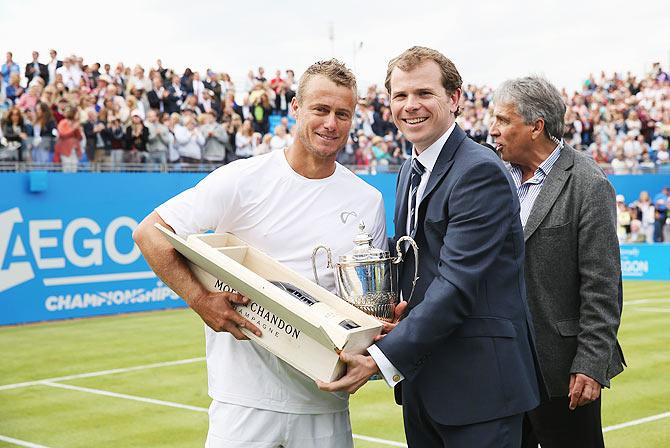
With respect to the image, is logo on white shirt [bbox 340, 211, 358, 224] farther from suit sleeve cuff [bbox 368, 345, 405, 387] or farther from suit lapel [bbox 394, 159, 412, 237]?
suit sleeve cuff [bbox 368, 345, 405, 387]

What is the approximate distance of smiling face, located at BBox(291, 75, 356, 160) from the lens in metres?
3.52

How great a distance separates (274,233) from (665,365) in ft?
26.0

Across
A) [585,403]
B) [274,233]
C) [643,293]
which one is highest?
[274,233]

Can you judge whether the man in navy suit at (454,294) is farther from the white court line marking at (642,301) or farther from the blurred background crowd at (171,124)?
the white court line marking at (642,301)

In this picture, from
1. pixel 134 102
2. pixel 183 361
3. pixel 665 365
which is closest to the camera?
pixel 665 365

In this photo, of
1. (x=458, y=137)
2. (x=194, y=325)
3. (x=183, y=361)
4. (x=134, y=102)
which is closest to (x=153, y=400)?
(x=183, y=361)

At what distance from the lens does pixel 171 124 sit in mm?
17828

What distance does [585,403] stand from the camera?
396 centimetres

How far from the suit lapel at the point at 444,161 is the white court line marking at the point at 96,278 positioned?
12.2 metres

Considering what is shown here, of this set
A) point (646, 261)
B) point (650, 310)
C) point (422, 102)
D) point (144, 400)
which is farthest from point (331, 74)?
point (646, 261)

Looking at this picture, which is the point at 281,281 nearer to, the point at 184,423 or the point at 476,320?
the point at 476,320

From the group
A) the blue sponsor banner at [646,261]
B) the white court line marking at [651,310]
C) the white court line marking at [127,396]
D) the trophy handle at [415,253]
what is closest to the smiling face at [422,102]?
the trophy handle at [415,253]

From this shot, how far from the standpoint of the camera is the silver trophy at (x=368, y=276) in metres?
3.27

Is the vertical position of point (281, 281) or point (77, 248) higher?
point (281, 281)
